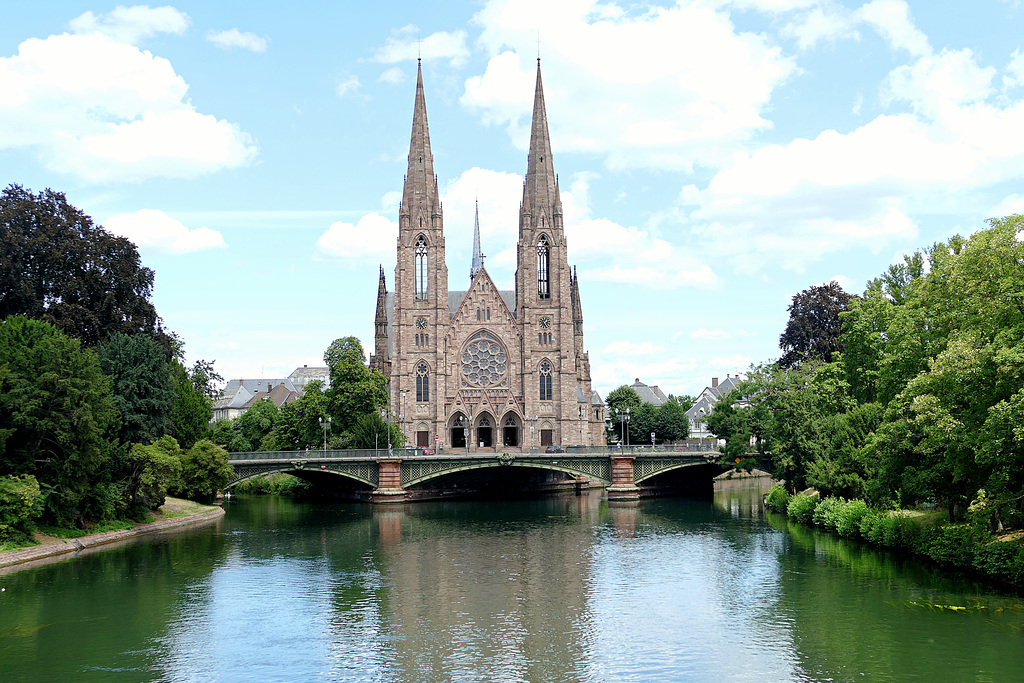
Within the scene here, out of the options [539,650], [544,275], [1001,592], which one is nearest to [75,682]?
[539,650]

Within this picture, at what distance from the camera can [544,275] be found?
106 metres

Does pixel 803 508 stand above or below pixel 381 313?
below

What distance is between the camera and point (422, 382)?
334 ft

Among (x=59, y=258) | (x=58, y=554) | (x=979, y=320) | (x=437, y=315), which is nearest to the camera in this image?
(x=979, y=320)

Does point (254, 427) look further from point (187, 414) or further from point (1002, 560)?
point (1002, 560)

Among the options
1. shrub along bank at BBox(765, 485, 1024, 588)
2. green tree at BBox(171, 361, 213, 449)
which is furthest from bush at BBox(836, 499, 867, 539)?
green tree at BBox(171, 361, 213, 449)

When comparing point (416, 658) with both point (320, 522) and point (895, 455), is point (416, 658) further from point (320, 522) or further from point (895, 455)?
point (320, 522)

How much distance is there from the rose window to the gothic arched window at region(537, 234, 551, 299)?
7601 mm

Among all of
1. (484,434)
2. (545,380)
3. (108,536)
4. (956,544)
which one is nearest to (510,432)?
(484,434)

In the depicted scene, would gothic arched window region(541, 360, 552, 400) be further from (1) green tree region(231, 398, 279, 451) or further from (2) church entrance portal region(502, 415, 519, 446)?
(1) green tree region(231, 398, 279, 451)

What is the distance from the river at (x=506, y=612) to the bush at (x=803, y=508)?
8.98 ft

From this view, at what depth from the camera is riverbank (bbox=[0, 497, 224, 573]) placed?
44406 millimetres

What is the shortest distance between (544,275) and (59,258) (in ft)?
181

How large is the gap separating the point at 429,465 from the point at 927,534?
45.4 meters
